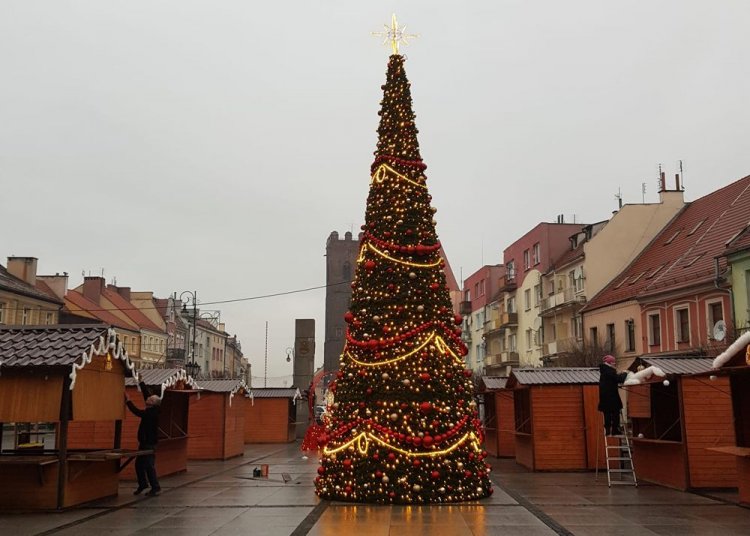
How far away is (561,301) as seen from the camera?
43.3m

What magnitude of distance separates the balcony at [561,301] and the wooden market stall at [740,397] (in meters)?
27.2

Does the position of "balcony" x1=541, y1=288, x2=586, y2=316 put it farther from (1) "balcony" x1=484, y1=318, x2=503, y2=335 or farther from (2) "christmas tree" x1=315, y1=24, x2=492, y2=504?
(2) "christmas tree" x1=315, y1=24, x2=492, y2=504

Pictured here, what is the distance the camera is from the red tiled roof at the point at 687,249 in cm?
3036

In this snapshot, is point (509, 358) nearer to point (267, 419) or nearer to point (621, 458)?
point (267, 419)

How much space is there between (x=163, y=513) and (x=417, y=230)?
6679 mm

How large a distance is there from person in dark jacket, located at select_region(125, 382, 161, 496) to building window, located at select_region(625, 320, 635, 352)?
25.4 meters

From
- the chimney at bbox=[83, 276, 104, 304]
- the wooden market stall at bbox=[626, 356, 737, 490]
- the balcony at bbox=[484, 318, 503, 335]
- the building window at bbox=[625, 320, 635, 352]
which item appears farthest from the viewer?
the chimney at bbox=[83, 276, 104, 304]

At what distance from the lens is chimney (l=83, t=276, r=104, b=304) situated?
60312 millimetres

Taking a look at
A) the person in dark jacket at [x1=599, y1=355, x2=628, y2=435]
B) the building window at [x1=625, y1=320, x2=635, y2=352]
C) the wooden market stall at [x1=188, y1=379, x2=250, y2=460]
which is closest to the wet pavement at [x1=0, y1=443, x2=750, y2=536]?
the person in dark jacket at [x1=599, y1=355, x2=628, y2=435]

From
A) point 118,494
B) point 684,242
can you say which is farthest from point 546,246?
point 118,494

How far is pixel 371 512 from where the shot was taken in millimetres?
11555

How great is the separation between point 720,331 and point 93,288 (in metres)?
50.0

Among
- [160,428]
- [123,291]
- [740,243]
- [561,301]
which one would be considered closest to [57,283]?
[123,291]

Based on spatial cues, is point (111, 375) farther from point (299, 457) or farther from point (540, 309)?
point (540, 309)
